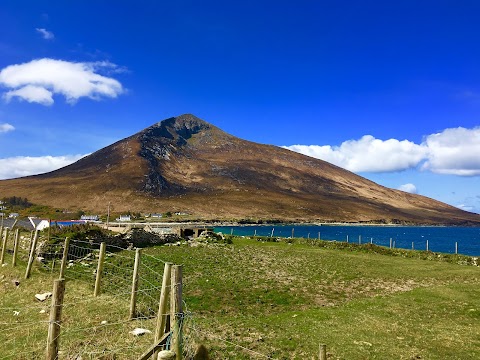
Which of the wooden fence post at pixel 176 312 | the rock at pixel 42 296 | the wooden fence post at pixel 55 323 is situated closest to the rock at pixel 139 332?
the wooden fence post at pixel 55 323

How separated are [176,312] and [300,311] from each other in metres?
11.6

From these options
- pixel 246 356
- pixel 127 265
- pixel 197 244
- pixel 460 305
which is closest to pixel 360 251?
pixel 197 244

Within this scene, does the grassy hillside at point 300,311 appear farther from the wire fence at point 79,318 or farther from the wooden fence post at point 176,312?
the wooden fence post at point 176,312

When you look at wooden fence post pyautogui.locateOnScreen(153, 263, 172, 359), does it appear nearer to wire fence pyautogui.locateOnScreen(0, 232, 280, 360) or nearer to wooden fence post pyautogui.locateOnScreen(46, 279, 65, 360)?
wire fence pyautogui.locateOnScreen(0, 232, 280, 360)

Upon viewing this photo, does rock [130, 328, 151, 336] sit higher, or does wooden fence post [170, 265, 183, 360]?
wooden fence post [170, 265, 183, 360]

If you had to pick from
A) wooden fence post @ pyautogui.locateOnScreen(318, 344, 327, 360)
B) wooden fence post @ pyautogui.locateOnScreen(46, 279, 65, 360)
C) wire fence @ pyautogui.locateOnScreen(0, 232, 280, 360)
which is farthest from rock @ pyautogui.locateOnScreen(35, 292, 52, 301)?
wooden fence post @ pyautogui.locateOnScreen(318, 344, 327, 360)

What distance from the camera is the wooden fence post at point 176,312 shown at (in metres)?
8.26

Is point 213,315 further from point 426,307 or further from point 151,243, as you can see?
point 151,243

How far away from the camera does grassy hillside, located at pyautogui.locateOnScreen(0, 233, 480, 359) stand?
12844 millimetres

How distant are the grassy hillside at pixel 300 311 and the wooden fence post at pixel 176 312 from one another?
3.34ft

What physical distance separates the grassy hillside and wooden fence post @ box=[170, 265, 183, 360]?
1.02 m

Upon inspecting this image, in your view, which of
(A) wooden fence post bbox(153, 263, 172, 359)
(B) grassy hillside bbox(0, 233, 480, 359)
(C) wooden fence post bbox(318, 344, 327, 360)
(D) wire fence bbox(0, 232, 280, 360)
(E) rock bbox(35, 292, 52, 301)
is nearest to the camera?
(C) wooden fence post bbox(318, 344, 327, 360)

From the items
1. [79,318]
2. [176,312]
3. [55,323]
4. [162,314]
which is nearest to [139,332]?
[79,318]

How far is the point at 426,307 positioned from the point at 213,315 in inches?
460
